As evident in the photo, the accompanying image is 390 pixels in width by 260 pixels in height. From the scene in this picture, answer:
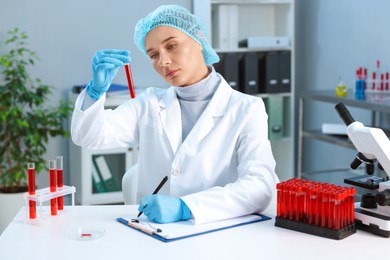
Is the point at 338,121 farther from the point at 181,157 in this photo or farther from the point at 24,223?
the point at 24,223

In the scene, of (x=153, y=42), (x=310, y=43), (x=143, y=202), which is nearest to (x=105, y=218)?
(x=143, y=202)

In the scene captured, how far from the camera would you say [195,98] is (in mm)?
2072

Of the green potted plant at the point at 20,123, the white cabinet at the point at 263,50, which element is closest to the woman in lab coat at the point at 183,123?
the green potted plant at the point at 20,123

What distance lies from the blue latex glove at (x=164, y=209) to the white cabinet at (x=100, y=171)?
2193mm

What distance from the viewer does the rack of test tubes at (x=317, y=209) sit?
1.53 m

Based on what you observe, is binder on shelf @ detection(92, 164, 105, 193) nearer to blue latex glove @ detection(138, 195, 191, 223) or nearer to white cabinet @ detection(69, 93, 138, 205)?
white cabinet @ detection(69, 93, 138, 205)

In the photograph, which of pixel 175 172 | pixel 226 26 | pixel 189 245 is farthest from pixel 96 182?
pixel 189 245

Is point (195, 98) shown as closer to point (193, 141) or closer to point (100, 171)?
point (193, 141)

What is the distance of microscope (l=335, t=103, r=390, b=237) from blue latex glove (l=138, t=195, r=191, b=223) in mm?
444

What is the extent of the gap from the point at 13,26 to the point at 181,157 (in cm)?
230

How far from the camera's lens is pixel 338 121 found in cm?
410

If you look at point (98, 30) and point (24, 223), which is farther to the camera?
point (98, 30)

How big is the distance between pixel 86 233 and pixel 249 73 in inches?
105

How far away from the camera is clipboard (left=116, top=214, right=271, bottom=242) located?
154cm
